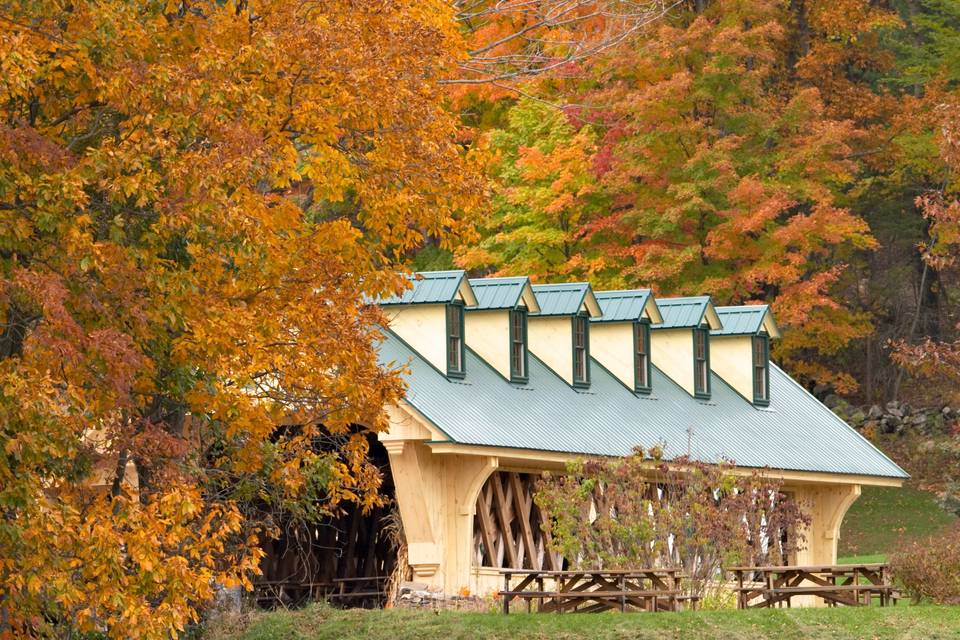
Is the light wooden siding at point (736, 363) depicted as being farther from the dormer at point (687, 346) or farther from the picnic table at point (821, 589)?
the picnic table at point (821, 589)

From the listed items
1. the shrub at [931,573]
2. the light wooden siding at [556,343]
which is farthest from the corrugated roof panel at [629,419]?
the shrub at [931,573]

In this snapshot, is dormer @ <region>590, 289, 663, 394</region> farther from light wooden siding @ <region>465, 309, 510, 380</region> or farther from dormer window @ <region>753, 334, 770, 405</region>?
light wooden siding @ <region>465, 309, 510, 380</region>

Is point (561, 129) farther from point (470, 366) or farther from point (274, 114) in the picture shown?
point (274, 114)

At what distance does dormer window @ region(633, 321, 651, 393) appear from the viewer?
32.6 meters

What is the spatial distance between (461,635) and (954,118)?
11.4 metres

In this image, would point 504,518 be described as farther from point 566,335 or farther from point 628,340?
point 628,340

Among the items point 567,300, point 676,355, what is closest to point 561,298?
point 567,300

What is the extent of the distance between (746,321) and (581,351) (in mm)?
6455

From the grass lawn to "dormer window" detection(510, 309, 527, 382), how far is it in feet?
23.1

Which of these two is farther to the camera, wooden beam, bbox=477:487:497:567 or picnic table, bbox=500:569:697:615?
wooden beam, bbox=477:487:497:567

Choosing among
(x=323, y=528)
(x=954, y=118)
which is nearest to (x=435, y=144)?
(x=954, y=118)

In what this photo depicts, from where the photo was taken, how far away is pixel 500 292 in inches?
1171

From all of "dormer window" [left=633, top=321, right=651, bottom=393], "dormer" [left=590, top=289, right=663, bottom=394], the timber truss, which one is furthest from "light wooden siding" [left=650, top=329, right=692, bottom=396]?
the timber truss

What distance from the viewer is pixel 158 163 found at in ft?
48.3
